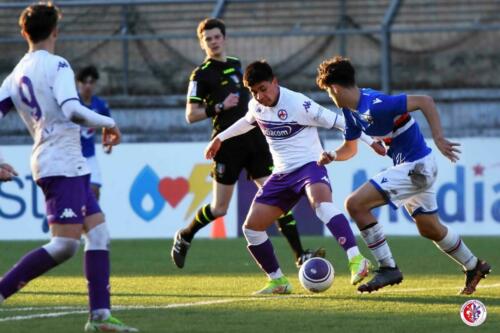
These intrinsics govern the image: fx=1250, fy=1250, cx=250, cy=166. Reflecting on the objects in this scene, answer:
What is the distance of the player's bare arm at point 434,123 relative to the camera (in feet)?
26.7

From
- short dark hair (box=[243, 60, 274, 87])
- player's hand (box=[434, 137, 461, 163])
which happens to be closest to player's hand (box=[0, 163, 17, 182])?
short dark hair (box=[243, 60, 274, 87])

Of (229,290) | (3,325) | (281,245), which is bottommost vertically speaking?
(281,245)

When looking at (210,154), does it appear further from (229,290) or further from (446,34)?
(446,34)

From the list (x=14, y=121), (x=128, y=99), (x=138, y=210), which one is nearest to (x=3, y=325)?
(x=138, y=210)

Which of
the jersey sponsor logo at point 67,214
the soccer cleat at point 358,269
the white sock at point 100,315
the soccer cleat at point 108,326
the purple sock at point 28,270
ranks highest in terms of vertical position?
the jersey sponsor logo at point 67,214

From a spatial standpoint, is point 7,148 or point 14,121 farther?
point 14,121

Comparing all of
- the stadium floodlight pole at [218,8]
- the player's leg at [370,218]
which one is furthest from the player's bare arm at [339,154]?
the stadium floodlight pole at [218,8]

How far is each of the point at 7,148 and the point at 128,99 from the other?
135 inches

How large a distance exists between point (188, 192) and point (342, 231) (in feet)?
24.0

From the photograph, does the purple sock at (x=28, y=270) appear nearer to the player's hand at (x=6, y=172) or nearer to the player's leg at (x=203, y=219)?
the player's hand at (x=6, y=172)

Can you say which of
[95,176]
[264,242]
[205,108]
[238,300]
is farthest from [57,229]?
[95,176]

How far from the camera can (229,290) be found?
948 cm

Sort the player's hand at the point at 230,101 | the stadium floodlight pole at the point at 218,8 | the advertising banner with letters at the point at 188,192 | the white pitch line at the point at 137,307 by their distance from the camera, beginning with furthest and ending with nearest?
the stadium floodlight pole at the point at 218,8 < the advertising banner with letters at the point at 188,192 < the player's hand at the point at 230,101 < the white pitch line at the point at 137,307

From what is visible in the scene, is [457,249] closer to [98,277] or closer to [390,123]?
[390,123]
